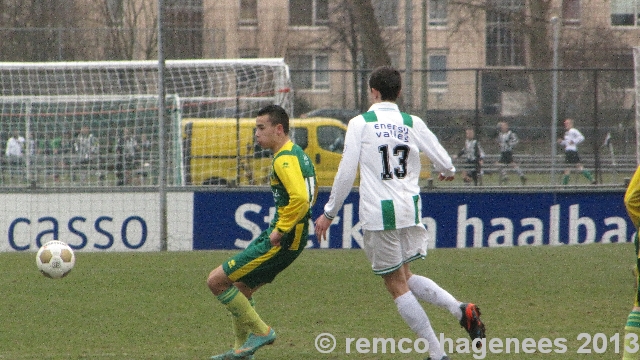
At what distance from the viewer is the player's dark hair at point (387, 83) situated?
5.49 metres

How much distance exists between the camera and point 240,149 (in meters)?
13.5

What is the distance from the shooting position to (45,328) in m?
6.73

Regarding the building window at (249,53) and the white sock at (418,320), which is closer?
the white sock at (418,320)

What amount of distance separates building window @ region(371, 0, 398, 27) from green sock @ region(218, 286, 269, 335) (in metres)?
8.03

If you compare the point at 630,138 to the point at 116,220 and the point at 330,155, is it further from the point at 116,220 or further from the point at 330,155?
the point at 116,220

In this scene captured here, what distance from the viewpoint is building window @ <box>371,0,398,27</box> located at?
1315cm

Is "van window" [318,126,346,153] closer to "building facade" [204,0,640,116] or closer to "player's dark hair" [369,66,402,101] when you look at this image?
"building facade" [204,0,640,116]

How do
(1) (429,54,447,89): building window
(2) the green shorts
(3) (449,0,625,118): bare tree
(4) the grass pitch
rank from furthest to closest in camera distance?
(3) (449,0,625,118): bare tree < (1) (429,54,447,89): building window < (4) the grass pitch < (2) the green shorts

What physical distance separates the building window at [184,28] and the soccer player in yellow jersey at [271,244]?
8.72m

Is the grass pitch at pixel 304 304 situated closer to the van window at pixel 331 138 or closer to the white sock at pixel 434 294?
the white sock at pixel 434 294

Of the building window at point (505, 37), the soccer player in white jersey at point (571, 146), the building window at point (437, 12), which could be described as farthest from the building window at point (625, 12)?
the building window at point (437, 12)

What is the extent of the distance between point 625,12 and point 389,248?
9.73 metres

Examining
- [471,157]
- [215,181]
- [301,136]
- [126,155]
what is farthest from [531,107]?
[126,155]

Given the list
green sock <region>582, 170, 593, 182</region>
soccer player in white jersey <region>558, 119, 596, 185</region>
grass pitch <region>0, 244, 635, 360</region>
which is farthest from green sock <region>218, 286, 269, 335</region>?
green sock <region>582, 170, 593, 182</region>
